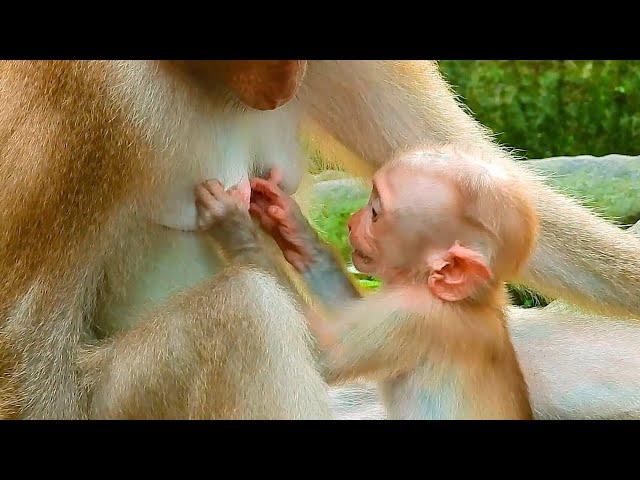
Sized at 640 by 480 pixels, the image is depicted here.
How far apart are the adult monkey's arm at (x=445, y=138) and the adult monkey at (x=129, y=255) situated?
0.35 m

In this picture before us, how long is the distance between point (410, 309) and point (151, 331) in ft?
1.69

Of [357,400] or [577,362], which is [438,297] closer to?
[357,400]

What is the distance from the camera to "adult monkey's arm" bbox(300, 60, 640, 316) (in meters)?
2.34

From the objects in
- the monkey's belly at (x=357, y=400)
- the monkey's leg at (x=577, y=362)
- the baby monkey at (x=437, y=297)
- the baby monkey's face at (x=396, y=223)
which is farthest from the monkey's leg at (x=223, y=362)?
the monkey's leg at (x=577, y=362)

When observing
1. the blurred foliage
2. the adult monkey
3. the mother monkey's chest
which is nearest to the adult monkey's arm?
the mother monkey's chest

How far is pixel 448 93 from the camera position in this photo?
250 centimetres

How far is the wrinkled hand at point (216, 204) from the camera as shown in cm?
196

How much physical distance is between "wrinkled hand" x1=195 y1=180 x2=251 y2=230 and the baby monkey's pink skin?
0.86 ft

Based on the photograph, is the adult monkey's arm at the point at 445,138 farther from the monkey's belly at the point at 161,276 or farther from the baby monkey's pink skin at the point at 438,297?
the monkey's belly at the point at 161,276

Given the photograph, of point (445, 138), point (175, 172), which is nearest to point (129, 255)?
point (175, 172)

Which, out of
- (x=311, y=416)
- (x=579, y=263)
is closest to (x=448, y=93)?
(x=579, y=263)

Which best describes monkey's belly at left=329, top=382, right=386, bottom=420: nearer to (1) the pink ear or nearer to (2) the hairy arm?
(2) the hairy arm
